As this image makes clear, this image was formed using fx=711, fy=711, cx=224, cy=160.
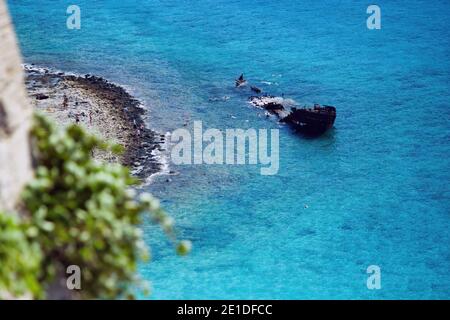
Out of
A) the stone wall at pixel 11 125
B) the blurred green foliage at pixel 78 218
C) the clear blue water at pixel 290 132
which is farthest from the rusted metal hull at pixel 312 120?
the stone wall at pixel 11 125

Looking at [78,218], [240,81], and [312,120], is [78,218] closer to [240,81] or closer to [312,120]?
[312,120]

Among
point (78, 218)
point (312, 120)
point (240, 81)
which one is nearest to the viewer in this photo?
point (78, 218)

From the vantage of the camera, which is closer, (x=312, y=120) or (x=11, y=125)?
(x=11, y=125)

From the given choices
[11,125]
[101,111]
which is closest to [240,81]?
[101,111]

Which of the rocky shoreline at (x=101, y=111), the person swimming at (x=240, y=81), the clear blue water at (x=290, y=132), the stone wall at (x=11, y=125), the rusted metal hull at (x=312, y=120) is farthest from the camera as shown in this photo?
the person swimming at (x=240, y=81)

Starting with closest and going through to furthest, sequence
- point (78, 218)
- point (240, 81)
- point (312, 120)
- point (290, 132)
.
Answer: point (78, 218)
point (290, 132)
point (312, 120)
point (240, 81)

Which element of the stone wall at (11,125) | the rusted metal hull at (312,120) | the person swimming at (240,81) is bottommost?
the stone wall at (11,125)

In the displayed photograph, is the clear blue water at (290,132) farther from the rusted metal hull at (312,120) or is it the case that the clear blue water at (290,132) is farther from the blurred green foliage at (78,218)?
the blurred green foliage at (78,218)
